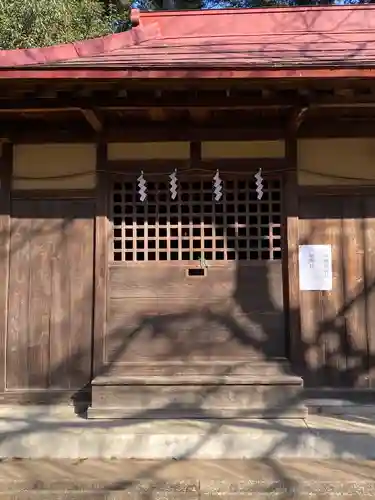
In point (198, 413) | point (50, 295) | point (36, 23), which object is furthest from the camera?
point (36, 23)

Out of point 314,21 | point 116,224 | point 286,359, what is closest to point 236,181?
point 116,224

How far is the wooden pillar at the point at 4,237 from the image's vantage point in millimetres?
5695

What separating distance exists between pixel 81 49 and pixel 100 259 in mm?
2406

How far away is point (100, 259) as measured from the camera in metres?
5.66

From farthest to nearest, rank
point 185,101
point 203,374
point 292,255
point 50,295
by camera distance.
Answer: point 50,295, point 292,255, point 203,374, point 185,101

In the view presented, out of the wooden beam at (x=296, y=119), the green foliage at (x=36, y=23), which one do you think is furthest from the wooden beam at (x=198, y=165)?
the green foliage at (x=36, y=23)

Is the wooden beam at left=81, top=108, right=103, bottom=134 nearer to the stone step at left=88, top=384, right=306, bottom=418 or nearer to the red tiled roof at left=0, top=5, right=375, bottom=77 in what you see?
the red tiled roof at left=0, top=5, right=375, bottom=77

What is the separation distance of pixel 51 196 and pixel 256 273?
7.71 ft

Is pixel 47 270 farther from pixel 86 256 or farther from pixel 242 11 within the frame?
pixel 242 11

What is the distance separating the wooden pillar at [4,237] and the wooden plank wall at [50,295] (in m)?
0.05

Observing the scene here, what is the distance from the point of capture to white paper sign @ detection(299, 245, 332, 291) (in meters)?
5.68

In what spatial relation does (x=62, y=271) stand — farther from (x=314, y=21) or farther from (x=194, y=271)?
(x=314, y=21)

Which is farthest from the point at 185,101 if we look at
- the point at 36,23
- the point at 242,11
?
the point at 36,23

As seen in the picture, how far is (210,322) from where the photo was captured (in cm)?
561
